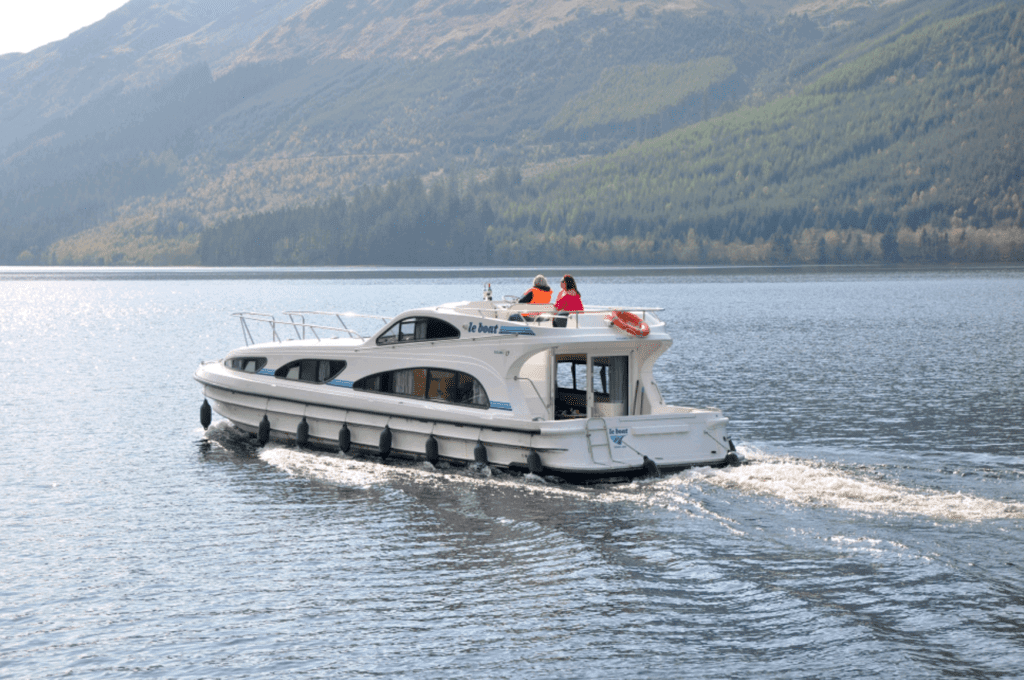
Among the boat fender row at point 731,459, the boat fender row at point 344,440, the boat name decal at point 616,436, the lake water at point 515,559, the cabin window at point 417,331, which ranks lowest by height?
the lake water at point 515,559

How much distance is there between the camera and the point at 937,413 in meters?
34.1

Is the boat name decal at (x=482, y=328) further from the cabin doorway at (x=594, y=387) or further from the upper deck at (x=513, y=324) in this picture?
the cabin doorway at (x=594, y=387)

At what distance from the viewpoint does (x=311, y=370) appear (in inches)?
1072

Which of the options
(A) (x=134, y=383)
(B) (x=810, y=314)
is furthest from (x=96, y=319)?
(B) (x=810, y=314)

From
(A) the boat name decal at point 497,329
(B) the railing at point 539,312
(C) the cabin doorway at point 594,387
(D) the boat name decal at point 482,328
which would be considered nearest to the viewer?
(A) the boat name decal at point 497,329

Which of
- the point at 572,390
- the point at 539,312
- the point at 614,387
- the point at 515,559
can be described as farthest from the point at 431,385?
the point at 515,559

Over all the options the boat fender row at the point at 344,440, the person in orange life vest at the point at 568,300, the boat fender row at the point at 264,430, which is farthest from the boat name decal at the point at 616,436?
the boat fender row at the point at 264,430

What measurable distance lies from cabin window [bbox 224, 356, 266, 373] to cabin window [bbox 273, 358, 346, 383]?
2.04 feet

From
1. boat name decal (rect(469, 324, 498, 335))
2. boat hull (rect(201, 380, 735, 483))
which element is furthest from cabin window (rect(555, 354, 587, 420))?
boat hull (rect(201, 380, 735, 483))

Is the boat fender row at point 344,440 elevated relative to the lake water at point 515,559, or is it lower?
elevated

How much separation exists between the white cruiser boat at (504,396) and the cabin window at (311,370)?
3 cm

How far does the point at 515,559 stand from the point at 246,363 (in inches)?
509

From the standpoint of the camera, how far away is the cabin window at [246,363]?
28263mm

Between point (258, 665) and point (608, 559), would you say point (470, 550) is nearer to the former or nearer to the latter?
point (608, 559)
